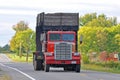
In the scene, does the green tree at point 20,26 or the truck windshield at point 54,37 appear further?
the green tree at point 20,26

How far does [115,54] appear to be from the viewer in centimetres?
10388

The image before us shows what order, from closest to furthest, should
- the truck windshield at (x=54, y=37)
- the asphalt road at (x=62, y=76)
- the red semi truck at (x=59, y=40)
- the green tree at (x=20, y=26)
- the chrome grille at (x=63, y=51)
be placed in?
the asphalt road at (x=62, y=76), the red semi truck at (x=59, y=40), the chrome grille at (x=63, y=51), the truck windshield at (x=54, y=37), the green tree at (x=20, y=26)

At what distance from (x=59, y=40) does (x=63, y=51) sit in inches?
39.1

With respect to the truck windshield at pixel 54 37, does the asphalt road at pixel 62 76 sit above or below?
below

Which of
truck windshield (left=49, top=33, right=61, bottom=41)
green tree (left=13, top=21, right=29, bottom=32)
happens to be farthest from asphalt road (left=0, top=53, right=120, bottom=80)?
green tree (left=13, top=21, right=29, bottom=32)

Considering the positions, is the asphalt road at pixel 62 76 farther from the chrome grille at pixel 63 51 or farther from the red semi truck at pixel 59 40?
the chrome grille at pixel 63 51

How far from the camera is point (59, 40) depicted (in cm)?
4472

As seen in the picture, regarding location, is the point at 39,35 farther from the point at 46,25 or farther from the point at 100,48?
the point at 100,48

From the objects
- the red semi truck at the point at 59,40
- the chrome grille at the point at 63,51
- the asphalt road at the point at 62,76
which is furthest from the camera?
the chrome grille at the point at 63,51

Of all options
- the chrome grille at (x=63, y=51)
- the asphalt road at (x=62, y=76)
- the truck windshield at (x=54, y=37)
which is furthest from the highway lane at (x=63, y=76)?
the truck windshield at (x=54, y=37)

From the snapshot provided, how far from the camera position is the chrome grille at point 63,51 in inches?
1741

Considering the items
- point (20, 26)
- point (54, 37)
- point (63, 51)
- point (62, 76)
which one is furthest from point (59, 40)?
point (20, 26)

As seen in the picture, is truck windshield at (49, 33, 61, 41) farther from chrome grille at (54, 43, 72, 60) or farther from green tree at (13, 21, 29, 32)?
green tree at (13, 21, 29, 32)

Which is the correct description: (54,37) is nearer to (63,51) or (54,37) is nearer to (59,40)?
(59,40)
